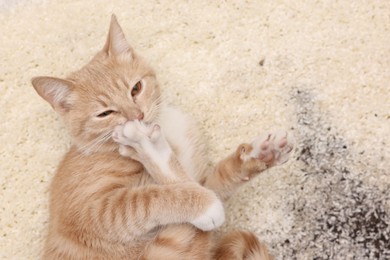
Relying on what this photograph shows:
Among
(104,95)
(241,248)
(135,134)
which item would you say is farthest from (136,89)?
(241,248)

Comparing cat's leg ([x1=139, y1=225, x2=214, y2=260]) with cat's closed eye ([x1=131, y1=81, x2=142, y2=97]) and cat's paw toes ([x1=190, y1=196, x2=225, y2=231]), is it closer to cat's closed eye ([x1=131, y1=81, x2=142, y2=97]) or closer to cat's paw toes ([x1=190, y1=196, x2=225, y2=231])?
cat's paw toes ([x1=190, y1=196, x2=225, y2=231])

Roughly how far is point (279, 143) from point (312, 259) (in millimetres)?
426

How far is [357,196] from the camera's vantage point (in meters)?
1.47

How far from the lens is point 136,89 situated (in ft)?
Result: 4.94

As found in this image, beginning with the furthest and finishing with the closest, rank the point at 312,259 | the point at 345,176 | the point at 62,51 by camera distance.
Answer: the point at 62,51
the point at 345,176
the point at 312,259

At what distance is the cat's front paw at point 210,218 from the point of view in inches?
50.4

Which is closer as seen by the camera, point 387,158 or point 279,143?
point 279,143

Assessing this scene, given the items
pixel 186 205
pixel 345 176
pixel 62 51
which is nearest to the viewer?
pixel 186 205

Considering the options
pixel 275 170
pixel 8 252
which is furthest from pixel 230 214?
pixel 8 252

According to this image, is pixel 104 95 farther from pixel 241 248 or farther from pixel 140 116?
pixel 241 248

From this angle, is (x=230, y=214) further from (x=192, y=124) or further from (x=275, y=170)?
(x=192, y=124)

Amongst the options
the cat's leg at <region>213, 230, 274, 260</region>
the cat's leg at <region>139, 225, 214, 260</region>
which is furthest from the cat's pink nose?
the cat's leg at <region>213, 230, 274, 260</region>

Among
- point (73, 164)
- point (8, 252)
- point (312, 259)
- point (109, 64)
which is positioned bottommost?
point (312, 259)

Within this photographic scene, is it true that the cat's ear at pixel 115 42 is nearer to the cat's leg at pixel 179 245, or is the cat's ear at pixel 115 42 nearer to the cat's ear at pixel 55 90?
the cat's ear at pixel 55 90
